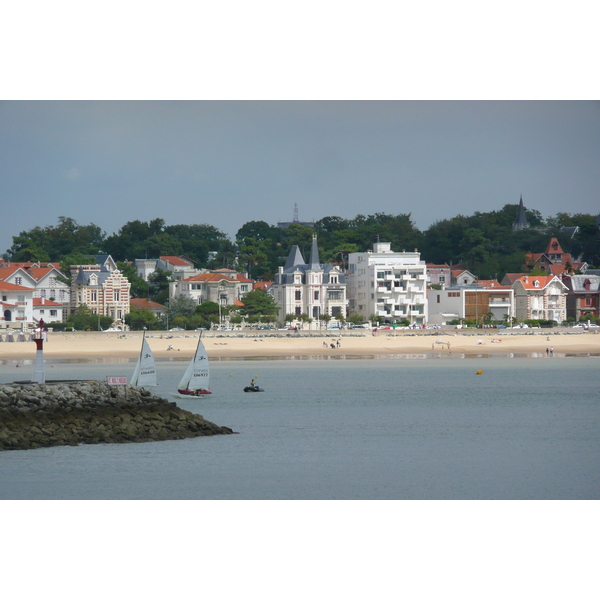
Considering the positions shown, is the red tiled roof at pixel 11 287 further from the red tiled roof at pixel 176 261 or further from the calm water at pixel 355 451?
the calm water at pixel 355 451

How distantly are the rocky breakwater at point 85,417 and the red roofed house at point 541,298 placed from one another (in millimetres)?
39619

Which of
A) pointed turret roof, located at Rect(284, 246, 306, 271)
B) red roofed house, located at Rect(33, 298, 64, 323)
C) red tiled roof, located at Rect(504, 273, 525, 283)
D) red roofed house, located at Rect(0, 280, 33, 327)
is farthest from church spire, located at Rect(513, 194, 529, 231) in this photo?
red roofed house, located at Rect(0, 280, 33, 327)

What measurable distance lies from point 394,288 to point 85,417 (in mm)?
37136

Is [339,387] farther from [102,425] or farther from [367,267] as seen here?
[367,267]

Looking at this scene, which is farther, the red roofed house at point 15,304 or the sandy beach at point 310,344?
the red roofed house at point 15,304

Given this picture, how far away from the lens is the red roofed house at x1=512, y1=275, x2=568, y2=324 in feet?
170

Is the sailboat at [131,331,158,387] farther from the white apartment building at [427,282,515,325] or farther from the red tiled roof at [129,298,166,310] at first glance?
the white apartment building at [427,282,515,325]

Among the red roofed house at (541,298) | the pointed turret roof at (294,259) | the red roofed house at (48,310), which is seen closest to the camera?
the red roofed house at (48,310)

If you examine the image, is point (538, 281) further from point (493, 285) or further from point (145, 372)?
point (145, 372)

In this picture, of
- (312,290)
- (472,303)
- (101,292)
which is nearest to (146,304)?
(101,292)

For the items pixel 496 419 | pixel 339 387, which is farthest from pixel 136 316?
pixel 496 419

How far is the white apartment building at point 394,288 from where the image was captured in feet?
166

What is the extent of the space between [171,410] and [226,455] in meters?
2.43

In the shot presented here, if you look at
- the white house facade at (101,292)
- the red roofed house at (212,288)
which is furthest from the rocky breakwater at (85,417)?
the red roofed house at (212,288)
